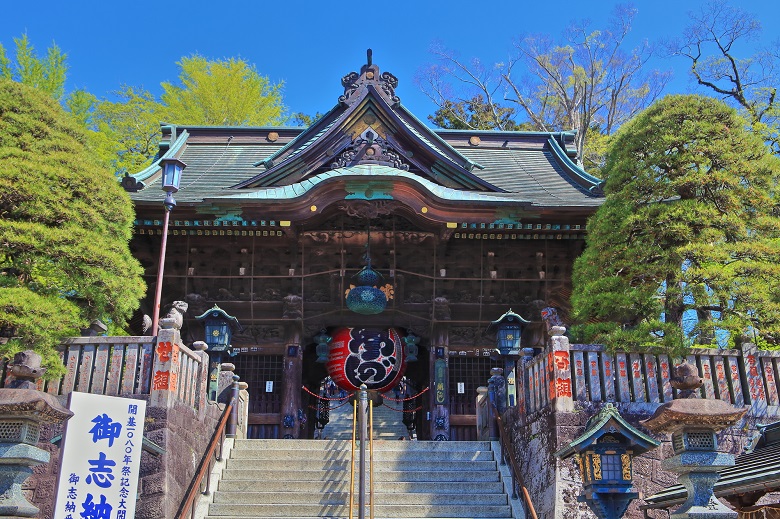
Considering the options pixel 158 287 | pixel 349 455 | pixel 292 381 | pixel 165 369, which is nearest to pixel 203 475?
A: pixel 165 369

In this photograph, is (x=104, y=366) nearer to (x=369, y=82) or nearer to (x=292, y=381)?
(x=292, y=381)

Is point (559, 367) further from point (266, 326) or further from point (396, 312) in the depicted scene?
point (266, 326)

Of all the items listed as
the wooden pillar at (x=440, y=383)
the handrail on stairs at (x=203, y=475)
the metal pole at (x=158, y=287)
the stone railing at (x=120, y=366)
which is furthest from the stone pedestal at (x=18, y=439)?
the wooden pillar at (x=440, y=383)

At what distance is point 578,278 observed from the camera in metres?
10.4

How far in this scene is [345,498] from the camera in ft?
29.6

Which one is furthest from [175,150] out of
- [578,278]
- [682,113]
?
[682,113]

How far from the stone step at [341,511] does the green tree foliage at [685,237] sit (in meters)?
2.81

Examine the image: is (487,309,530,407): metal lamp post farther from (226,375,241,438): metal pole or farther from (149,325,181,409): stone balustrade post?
(149,325,181,409): stone balustrade post

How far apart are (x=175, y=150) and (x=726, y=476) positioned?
44.5 ft

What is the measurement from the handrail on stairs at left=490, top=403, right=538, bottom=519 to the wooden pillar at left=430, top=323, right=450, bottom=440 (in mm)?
2467

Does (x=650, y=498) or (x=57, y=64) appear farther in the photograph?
(x=57, y=64)

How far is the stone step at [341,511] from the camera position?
8711 mm

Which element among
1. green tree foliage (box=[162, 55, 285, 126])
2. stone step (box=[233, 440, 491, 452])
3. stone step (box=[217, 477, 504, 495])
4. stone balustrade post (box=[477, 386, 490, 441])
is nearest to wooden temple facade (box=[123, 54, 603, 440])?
stone balustrade post (box=[477, 386, 490, 441])

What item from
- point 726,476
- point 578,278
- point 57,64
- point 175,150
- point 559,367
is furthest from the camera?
point 57,64
